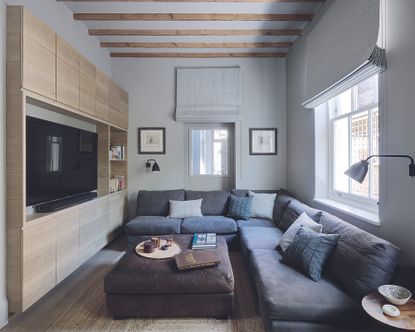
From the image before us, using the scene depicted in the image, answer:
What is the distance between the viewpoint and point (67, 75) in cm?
250

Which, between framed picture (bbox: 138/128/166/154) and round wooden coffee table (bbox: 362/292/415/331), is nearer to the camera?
round wooden coffee table (bbox: 362/292/415/331)

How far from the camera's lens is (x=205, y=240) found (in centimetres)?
267

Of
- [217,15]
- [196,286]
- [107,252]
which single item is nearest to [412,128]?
[196,286]

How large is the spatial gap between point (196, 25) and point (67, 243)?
3016mm

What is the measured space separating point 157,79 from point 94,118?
5.23 feet

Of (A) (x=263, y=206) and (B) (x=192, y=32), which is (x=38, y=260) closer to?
(A) (x=263, y=206)

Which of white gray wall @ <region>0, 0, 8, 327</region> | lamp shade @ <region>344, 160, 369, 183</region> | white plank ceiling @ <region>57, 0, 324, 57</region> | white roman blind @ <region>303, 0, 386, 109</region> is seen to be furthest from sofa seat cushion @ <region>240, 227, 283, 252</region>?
white plank ceiling @ <region>57, 0, 324, 57</region>

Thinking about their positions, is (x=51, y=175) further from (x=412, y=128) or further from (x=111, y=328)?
(x=412, y=128)

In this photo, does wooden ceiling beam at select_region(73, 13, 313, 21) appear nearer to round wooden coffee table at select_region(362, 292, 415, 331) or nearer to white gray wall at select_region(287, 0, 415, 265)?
white gray wall at select_region(287, 0, 415, 265)

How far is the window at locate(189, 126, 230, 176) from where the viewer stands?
4.43m

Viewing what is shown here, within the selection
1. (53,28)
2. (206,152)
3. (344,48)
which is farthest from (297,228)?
(53,28)

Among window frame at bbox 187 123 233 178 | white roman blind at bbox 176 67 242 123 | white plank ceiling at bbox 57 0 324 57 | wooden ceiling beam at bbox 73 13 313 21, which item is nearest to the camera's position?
white plank ceiling at bbox 57 0 324 57

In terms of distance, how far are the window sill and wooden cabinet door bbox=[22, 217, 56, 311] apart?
273cm

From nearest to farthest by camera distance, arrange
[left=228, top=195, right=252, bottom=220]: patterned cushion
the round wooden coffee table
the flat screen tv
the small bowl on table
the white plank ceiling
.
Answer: the round wooden coffee table < the small bowl on table < the flat screen tv < the white plank ceiling < [left=228, top=195, right=252, bottom=220]: patterned cushion
